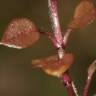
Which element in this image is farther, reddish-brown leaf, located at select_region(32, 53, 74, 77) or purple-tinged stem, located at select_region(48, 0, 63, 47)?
purple-tinged stem, located at select_region(48, 0, 63, 47)

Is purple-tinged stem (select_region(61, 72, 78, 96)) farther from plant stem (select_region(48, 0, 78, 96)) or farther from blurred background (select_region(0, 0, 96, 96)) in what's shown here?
blurred background (select_region(0, 0, 96, 96))

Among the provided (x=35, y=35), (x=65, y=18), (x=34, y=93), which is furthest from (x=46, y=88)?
(x=35, y=35)

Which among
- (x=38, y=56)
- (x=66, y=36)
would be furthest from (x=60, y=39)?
(x=38, y=56)

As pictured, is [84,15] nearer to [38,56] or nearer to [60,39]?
[60,39]

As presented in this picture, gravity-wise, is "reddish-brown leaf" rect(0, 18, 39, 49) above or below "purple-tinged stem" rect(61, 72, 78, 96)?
above

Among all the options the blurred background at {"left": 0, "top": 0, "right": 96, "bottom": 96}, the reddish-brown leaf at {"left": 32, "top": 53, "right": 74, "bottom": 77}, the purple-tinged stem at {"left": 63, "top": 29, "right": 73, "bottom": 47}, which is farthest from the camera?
the blurred background at {"left": 0, "top": 0, "right": 96, "bottom": 96}

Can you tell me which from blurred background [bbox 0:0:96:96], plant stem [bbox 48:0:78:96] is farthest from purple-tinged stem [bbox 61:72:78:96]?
blurred background [bbox 0:0:96:96]

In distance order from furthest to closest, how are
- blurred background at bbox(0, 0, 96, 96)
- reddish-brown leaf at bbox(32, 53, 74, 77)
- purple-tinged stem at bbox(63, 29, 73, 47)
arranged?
1. blurred background at bbox(0, 0, 96, 96)
2. purple-tinged stem at bbox(63, 29, 73, 47)
3. reddish-brown leaf at bbox(32, 53, 74, 77)
